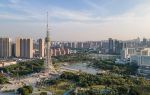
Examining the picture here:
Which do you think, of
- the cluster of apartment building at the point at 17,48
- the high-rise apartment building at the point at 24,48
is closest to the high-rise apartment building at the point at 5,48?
the cluster of apartment building at the point at 17,48

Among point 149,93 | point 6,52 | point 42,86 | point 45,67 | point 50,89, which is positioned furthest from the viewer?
point 6,52

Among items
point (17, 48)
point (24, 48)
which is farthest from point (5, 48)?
point (24, 48)

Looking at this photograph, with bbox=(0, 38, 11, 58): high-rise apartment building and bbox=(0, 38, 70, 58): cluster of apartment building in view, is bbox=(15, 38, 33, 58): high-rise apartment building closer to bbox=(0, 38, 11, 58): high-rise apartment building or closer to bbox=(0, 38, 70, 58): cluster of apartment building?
bbox=(0, 38, 70, 58): cluster of apartment building

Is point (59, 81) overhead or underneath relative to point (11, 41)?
underneath

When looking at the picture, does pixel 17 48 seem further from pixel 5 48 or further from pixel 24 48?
pixel 5 48

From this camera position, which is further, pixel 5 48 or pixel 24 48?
pixel 24 48

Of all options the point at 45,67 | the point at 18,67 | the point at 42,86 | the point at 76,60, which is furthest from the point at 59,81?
the point at 76,60

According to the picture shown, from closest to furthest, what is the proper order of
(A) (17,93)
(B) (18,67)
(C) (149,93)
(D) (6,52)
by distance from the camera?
(C) (149,93) → (A) (17,93) → (B) (18,67) → (D) (6,52)

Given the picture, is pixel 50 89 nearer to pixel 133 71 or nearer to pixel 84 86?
pixel 84 86

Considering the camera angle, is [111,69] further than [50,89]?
Yes
